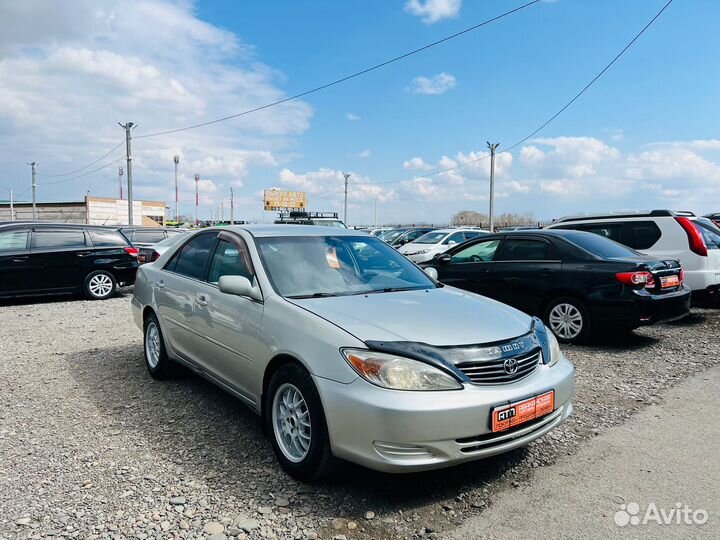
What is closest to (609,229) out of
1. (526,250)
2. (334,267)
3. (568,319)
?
(526,250)

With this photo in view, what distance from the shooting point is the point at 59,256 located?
10.4 metres

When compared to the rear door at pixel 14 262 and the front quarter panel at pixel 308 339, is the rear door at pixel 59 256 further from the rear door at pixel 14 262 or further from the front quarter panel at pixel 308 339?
the front quarter panel at pixel 308 339

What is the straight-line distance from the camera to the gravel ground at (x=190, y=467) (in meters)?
2.72

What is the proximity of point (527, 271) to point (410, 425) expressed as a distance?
4903 mm

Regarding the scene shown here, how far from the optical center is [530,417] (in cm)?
293

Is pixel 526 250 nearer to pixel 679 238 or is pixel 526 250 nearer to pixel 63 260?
pixel 679 238

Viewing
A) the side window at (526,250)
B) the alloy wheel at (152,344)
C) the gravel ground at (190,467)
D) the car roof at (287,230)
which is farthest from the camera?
the side window at (526,250)

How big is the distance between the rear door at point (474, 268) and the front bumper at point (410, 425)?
189 inches

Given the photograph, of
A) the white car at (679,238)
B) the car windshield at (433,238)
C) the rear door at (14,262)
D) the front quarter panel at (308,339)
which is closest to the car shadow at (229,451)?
the front quarter panel at (308,339)

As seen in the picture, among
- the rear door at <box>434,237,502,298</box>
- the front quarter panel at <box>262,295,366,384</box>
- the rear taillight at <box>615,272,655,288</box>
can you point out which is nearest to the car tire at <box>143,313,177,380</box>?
the front quarter panel at <box>262,295,366,384</box>

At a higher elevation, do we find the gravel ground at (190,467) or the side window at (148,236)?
the side window at (148,236)

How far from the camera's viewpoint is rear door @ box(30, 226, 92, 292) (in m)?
10.2

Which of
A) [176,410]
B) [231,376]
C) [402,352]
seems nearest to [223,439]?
[231,376]

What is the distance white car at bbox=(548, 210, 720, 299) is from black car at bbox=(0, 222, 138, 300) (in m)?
9.53
